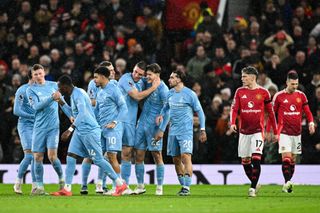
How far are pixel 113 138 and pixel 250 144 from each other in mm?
2748

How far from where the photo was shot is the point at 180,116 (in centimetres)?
2034

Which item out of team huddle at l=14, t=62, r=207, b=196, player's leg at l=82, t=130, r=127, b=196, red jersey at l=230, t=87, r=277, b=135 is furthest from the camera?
red jersey at l=230, t=87, r=277, b=135

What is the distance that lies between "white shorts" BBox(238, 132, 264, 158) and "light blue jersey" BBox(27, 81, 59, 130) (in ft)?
12.4

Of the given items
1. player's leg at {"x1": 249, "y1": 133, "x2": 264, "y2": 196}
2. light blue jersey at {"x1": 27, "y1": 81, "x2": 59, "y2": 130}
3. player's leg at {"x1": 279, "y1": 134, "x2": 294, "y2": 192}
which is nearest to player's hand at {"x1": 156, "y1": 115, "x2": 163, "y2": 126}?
player's leg at {"x1": 249, "y1": 133, "x2": 264, "y2": 196}

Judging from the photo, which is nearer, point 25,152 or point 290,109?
point 25,152

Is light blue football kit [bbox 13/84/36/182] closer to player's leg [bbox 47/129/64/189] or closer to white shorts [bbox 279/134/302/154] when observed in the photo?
player's leg [bbox 47/129/64/189]

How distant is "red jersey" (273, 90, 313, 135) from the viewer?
22.0m

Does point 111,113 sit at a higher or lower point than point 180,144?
higher

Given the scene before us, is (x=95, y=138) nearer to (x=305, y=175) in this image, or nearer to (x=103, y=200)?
(x=103, y=200)

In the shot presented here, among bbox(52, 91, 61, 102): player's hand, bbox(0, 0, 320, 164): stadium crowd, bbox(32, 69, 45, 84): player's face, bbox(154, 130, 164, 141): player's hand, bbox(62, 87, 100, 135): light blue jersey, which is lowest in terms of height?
bbox(154, 130, 164, 141): player's hand

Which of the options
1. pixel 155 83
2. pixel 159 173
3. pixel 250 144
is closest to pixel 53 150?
pixel 159 173

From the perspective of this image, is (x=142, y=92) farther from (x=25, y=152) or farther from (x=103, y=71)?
(x=25, y=152)

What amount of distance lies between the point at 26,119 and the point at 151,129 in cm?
264

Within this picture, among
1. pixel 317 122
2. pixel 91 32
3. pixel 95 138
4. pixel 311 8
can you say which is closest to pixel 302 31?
pixel 311 8
